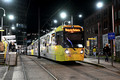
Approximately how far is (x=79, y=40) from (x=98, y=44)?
35.9 m

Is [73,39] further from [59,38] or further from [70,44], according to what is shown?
[59,38]

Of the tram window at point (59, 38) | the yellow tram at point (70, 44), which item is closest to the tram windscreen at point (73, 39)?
the yellow tram at point (70, 44)

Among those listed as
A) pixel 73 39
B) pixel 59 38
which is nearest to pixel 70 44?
pixel 73 39

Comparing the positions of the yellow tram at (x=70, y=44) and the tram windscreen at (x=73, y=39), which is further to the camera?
the tram windscreen at (x=73, y=39)

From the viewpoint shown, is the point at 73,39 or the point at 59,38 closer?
the point at 73,39

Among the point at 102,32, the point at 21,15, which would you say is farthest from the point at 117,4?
the point at 21,15

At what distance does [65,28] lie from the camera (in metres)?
16.7

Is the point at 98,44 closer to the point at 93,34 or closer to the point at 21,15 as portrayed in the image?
the point at 93,34

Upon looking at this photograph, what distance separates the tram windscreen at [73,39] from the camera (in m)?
16.2

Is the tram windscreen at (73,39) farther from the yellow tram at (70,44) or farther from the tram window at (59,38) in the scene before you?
the tram window at (59,38)

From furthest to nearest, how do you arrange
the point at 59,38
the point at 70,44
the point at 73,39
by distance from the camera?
the point at 59,38 < the point at 73,39 < the point at 70,44

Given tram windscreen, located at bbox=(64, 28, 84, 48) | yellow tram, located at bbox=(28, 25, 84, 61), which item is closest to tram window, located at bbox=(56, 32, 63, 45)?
yellow tram, located at bbox=(28, 25, 84, 61)

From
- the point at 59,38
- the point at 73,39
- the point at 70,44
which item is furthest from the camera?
the point at 59,38

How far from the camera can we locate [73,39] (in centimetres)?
1644
